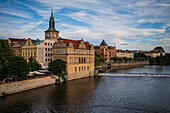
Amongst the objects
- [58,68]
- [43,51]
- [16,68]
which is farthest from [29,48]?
[16,68]

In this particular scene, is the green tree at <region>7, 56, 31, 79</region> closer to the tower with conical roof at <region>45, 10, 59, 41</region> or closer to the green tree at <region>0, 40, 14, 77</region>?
the green tree at <region>0, 40, 14, 77</region>

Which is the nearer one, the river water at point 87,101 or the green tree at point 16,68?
the river water at point 87,101

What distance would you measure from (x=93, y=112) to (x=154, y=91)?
69.2ft

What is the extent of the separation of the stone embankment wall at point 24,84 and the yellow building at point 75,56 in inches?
386

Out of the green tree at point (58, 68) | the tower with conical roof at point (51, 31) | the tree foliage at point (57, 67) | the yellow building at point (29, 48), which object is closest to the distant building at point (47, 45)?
the tower with conical roof at point (51, 31)

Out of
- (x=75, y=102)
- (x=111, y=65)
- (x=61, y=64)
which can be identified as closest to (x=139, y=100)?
(x=75, y=102)

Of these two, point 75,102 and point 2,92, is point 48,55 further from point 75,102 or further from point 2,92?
point 75,102

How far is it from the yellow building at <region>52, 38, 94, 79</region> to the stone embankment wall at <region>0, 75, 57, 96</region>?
9.80 m

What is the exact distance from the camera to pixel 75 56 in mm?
62688

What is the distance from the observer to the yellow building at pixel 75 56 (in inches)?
2346

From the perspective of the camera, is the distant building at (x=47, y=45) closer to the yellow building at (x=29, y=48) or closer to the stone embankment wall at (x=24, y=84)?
the yellow building at (x=29, y=48)

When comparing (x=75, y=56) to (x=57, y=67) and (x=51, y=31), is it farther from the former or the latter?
(x=51, y=31)

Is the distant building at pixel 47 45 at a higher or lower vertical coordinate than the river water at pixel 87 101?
higher

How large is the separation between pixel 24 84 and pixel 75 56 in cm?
2416
